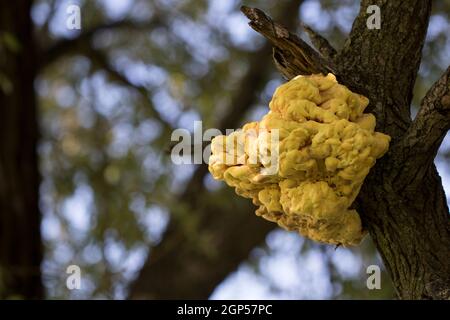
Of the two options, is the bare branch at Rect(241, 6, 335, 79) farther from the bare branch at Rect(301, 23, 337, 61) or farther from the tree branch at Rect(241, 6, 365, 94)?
the bare branch at Rect(301, 23, 337, 61)

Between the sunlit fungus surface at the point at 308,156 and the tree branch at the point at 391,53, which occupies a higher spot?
the tree branch at the point at 391,53

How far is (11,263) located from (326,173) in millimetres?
2153

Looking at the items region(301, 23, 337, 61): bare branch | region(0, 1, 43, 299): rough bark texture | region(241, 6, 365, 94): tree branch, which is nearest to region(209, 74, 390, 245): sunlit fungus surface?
region(241, 6, 365, 94): tree branch

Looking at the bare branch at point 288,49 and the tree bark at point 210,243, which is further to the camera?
the tree bark at point 210,243

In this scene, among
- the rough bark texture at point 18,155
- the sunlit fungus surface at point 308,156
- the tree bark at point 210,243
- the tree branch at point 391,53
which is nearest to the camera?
the sunlit fungus surface at point 308,156

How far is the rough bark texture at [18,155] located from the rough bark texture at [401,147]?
6.57 feet

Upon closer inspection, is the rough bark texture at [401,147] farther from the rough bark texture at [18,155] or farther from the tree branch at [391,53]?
the rough bark texture at [18,155]

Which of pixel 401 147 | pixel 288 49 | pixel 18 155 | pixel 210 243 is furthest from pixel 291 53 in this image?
pixel 210 243

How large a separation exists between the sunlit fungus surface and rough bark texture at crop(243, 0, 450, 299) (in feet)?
0.20

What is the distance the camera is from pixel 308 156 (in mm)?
1716

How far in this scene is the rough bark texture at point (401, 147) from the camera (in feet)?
5.80

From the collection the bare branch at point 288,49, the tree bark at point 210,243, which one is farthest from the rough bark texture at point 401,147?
the tree bark at point 210,243
